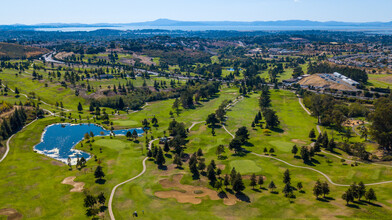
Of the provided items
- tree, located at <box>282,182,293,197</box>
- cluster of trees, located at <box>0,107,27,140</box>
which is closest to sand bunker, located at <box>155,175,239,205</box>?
tree, located at <box>282,182,293,197</box>

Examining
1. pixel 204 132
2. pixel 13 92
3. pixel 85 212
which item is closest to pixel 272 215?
pixel 85 212

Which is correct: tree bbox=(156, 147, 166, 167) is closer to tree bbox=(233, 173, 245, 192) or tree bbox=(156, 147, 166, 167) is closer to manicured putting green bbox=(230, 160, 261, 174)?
manicured putting green bbox=(230, 160, 261, 174)

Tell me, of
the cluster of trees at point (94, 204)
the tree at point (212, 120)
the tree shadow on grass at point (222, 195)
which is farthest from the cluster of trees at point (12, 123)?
the tree shadow on grass at point (222, 195)

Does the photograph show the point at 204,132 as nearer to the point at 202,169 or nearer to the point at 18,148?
the point at 202,169

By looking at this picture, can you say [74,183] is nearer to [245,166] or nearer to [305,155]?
[245,166]

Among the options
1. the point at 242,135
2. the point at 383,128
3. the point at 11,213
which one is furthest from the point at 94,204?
the point at 383,128
